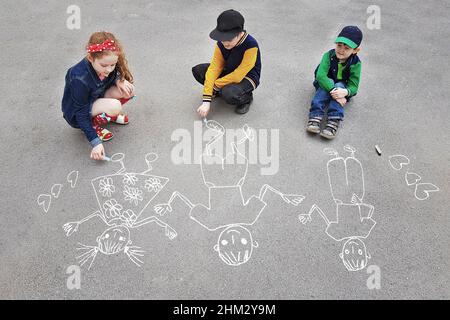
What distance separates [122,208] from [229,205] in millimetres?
607

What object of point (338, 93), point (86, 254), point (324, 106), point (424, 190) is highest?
point (338, 93)

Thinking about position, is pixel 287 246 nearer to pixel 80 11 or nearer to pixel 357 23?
pixel 357 23

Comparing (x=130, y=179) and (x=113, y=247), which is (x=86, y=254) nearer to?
(x=113, y=247)

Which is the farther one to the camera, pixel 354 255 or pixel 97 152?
pixel 97 152

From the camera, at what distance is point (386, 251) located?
181 cm

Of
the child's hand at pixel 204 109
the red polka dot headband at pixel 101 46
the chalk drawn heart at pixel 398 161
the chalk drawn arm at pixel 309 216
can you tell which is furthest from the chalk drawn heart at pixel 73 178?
the chalk drawn heart at pixel 398 161

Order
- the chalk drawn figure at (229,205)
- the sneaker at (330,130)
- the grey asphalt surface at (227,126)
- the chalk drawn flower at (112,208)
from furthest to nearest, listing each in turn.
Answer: the sneaker at (330,130)
the chalk drawn flower at (112,208)
the chalk drawn figure at (229,205)
the grey asphalt surface at (227,126)

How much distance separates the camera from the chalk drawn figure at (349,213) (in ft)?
5.88

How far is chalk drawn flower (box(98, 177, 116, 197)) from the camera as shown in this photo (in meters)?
2.00

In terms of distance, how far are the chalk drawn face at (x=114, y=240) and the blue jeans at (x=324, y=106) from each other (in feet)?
4.74

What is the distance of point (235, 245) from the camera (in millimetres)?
1805

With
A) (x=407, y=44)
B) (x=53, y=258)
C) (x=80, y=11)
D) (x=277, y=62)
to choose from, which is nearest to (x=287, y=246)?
(x=53, y=258)

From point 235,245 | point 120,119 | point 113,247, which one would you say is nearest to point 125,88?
point 120,119

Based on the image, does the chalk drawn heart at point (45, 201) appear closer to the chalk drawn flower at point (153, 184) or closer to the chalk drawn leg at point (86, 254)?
the chalk drawn leg at point (86, 254)
